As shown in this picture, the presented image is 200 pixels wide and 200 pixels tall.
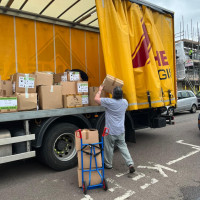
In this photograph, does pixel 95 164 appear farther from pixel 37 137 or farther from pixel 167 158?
pixel 167 158

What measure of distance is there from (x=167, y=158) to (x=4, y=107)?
11.9 feet

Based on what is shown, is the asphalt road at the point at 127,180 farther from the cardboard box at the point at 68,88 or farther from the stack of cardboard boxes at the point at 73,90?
the cardboard box at the point at 68,88

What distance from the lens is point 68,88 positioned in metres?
4.39

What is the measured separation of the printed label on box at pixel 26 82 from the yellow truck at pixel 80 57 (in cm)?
56

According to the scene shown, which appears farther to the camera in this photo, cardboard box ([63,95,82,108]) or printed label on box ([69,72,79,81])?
printed label on box ([69,72,79,81])

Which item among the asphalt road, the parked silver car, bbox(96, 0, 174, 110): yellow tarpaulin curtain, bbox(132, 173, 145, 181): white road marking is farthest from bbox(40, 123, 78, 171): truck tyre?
the parked silver car

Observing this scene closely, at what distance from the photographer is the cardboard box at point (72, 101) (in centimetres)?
425

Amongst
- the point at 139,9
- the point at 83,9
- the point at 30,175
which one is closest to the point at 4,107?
the point at 30,175

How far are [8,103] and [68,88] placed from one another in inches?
50.1

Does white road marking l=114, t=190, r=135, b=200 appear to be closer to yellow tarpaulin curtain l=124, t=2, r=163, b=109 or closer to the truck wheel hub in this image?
the truck wheel hub

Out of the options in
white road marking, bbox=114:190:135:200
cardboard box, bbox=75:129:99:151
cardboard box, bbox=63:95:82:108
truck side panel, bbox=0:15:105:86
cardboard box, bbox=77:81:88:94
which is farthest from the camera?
truck side panel, bbox=0:15:105:86

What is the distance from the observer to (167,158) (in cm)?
480

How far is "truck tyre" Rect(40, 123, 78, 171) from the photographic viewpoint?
3.94m

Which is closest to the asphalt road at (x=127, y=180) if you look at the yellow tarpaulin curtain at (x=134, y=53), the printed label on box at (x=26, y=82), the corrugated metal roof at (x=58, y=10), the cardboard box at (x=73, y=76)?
the yellow tarpaulin curtain at (x=134, y=53)
